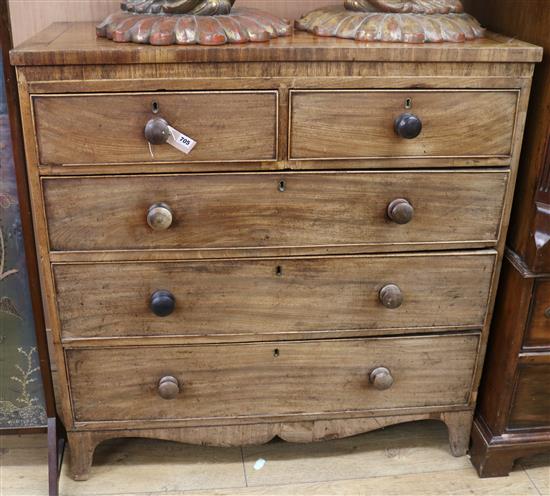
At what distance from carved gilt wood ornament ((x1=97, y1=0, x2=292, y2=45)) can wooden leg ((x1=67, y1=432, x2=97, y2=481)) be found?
0.93 m

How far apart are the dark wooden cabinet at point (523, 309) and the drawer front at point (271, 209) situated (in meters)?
0.08

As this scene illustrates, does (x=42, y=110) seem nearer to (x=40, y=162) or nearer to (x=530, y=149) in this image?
(x=40, y=162)

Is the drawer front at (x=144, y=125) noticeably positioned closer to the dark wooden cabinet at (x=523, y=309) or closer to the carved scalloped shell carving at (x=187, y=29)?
the carved scalloped shell carving at (x=187, y=29)

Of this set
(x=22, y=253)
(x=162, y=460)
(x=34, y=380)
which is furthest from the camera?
(x=162, y=460)

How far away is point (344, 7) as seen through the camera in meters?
1.54

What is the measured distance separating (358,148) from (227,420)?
0.74m

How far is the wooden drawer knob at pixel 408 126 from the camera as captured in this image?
135cm

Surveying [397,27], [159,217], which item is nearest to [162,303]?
[159,217]

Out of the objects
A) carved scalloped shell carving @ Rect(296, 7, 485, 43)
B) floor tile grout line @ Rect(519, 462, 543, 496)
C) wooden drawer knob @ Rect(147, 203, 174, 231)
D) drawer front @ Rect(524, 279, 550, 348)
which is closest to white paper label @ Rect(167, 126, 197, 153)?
wooden drawer knob @ Rect(147, 203, 174, 231)

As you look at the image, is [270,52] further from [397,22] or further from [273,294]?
[273,294]

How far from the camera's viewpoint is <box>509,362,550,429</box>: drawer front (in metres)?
1.60

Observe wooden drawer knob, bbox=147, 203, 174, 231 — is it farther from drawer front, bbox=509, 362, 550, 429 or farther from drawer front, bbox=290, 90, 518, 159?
drawer front, bbox=509, 362, 550, 429

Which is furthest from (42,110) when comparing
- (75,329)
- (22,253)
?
(75,329)

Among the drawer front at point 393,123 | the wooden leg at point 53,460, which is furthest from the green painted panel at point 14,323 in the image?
the drawer front at point 393,123
